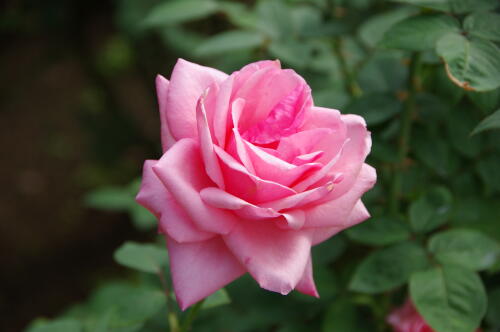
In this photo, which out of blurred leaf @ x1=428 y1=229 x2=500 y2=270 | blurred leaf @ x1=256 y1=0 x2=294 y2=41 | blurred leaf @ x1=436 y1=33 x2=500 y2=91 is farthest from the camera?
blurred leaf @ x1=256 y1=0 x2=294 y2=41

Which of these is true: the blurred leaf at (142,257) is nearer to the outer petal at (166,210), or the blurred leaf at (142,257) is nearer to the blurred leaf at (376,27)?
the outer petal at (166,210)

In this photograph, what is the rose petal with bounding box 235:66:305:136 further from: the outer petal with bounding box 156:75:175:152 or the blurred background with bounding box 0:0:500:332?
the blurred background with bounding box 0:0:500:332

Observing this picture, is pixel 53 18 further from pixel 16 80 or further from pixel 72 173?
pixel 16 80

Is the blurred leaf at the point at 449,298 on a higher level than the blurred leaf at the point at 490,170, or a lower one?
lower

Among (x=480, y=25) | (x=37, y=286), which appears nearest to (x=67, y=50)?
(x=37, y=286)

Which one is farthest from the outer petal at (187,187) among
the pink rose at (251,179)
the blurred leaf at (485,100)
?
the blurred leaf at (485,100)

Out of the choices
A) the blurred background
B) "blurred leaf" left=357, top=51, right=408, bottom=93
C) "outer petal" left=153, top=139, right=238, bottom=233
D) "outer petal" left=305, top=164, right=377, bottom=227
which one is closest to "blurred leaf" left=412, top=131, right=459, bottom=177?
the blurred background
